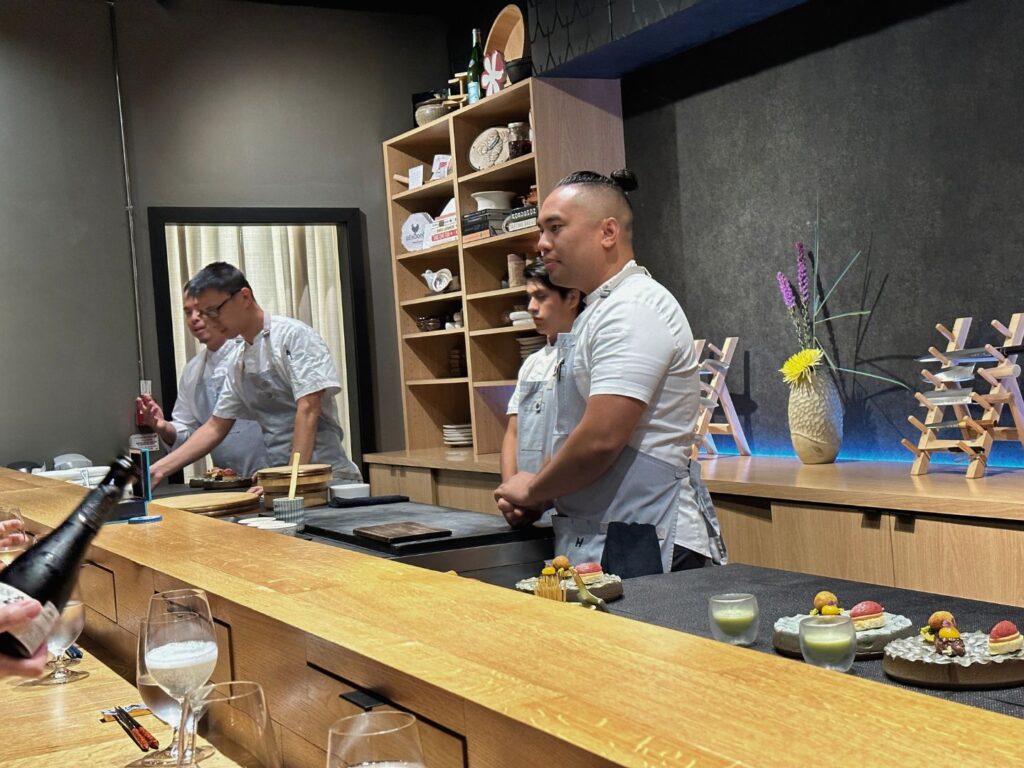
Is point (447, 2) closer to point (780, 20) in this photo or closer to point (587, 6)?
point (587, 6)

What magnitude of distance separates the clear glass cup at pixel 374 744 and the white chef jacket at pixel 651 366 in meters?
1.84

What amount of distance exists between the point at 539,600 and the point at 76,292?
530 cm

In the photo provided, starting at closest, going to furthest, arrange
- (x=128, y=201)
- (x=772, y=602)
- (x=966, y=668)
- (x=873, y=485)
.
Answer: (x=966, y=668) < (x=772, y=602) < (x=873, y=485) < (x=128, y=201)

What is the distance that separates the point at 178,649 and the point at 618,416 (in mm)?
1545

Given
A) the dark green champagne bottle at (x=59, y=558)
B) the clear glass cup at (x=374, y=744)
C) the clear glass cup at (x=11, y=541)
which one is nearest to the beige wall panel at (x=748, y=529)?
the clear glass cup at (x=11, y=541)

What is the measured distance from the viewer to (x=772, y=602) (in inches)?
76.8

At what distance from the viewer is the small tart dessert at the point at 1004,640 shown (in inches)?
56.9

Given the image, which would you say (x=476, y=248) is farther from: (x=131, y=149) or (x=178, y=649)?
(x=178, y=649)

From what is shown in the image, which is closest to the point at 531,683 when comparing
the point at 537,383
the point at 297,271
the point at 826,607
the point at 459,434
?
the point at 826,607

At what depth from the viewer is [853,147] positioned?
429 cm

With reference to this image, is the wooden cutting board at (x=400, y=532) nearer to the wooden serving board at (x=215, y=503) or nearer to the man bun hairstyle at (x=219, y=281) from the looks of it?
the wooden serving board at (x=215, y=503)

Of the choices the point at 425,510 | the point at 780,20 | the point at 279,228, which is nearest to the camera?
the point at 425,510

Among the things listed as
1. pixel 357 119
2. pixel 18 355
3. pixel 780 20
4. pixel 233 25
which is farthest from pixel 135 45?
pixel 780 20

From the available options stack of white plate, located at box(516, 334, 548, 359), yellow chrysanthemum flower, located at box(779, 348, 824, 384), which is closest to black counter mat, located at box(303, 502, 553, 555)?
yellow chrysanthemum flower, located at box(779, 348, 824, 384)
